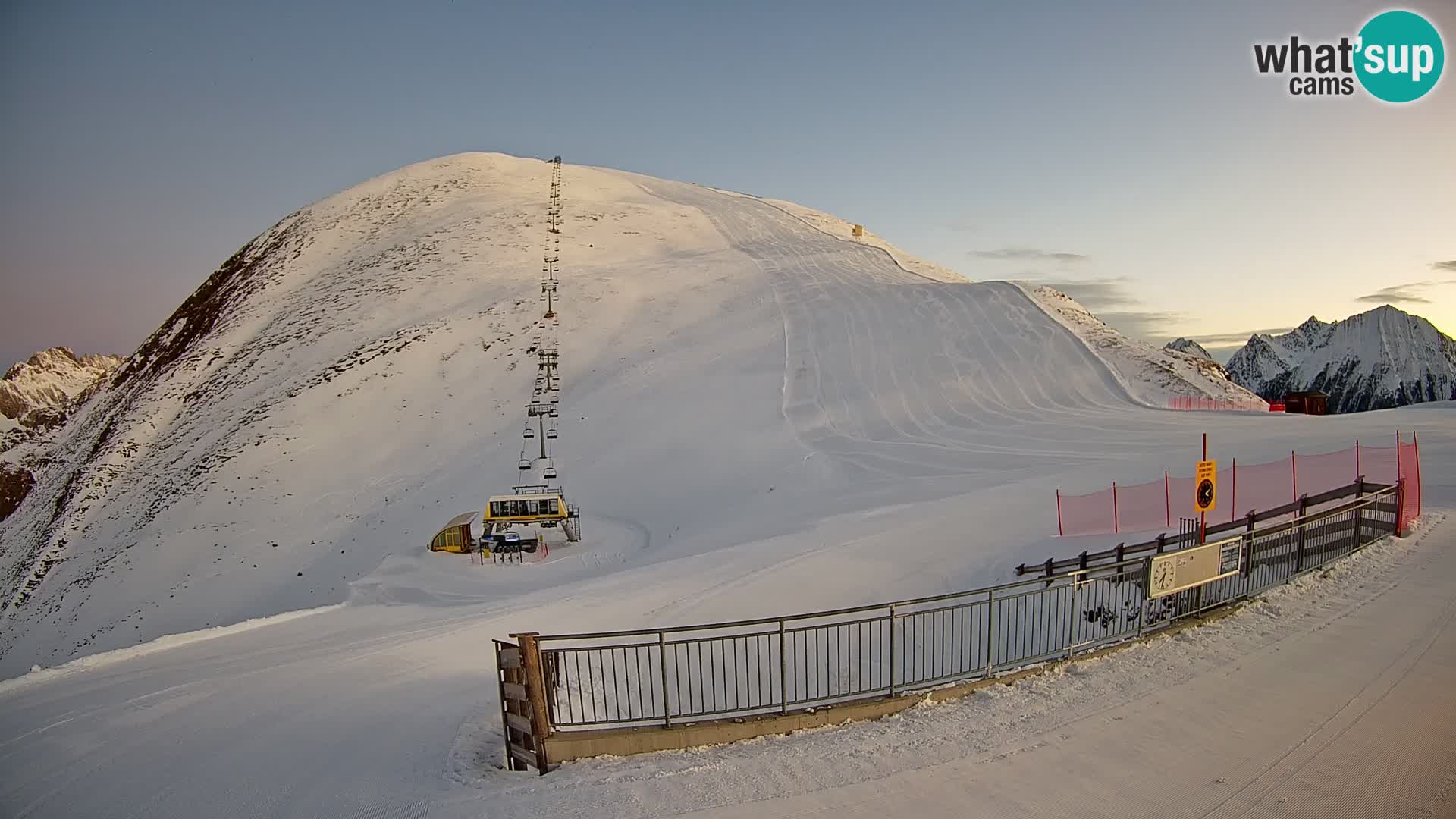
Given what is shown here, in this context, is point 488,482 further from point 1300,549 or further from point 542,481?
point 1300,549

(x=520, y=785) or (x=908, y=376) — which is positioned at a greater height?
(x=908, y=376)

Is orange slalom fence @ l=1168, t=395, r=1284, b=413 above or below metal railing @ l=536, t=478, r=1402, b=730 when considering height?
above

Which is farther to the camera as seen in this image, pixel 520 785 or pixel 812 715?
pixel 812 715

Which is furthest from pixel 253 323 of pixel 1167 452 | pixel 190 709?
pixel 1167 452

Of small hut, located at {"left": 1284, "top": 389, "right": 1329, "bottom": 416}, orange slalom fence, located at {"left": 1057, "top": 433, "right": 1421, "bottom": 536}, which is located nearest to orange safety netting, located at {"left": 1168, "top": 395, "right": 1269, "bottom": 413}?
small hut, located at {"left": 1284, "top": 389, "right": 1329, "bottom": 416}

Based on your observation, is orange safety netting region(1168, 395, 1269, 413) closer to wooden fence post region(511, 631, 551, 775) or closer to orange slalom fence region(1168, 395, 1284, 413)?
orange slalom fence region(1168, 395, 1284, 413)

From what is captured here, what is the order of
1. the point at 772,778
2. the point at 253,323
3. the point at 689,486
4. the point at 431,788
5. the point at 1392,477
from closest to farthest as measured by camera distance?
the point at 772,778, the point at 431,788, the point at 1392,477, the point at 689,486, the point at 253,323

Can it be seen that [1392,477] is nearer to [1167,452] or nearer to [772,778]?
[1167,452]
